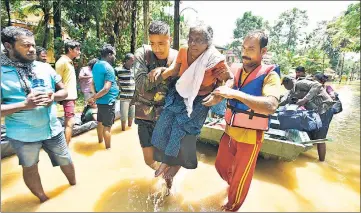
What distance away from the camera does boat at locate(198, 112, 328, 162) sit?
147 inches

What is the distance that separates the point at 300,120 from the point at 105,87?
365 centimetres

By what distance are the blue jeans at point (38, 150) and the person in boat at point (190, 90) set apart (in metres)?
1.12

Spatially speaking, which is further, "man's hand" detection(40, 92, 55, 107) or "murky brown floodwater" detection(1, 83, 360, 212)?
"murky brown floodwater" detection(1, 83, 360, 212)

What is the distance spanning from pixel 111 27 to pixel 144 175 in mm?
10631

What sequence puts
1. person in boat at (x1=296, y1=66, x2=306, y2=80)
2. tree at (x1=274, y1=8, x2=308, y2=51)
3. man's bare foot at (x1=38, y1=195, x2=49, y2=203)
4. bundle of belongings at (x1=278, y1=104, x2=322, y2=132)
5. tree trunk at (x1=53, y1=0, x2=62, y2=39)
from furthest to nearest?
1. tree at (x1=274, y1=8, x2=308, y2=51)
2. tree trunk at (x1=53, y1=0, x2=62, y2=39)
3. person in boat at (x1=296, y1=66, x2=306, y2=80)
4. bundle of belongings at (x1=278, y1=104, x2=322, y2=132)
5. man's bare foot at (x1=38, y1=195, x2=49, y2=203)

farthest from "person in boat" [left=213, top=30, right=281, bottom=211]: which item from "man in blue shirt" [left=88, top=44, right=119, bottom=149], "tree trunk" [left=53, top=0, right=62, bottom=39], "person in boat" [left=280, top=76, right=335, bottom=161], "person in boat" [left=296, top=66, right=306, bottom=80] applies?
"tree trunk" [left=53, top=0, right=62, bottom=39]

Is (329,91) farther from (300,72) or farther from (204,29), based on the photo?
(204,29)

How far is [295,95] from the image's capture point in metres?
4.92

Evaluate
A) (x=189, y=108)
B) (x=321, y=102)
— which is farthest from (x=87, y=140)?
(x=321, y=102)

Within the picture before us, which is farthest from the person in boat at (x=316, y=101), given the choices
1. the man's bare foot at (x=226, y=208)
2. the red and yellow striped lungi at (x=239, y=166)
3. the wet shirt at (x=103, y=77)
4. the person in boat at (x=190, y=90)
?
the wet shirt at (x=103, y=77)

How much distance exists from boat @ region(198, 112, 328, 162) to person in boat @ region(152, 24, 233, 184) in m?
1.94

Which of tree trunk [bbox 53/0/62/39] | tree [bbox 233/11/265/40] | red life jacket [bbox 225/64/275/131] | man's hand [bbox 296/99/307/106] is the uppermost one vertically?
tree [bbox 233/11/265/40]

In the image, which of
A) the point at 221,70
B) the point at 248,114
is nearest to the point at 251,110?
the point at 248,114

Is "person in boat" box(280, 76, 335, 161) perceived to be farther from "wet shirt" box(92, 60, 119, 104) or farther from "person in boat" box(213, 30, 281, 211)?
"wet shirt" box(92, 60, 119, 104)
